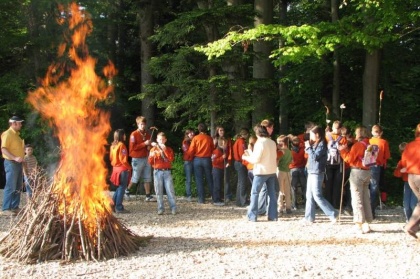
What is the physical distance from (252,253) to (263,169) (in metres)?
3.19

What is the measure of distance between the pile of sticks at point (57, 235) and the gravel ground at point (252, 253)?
0.19 meters

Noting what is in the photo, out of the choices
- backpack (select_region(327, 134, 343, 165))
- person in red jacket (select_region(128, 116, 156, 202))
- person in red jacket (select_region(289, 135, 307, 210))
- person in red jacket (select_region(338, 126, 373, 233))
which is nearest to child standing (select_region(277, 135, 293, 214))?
person in red jacket (select_region(289, 135, 307, 210))

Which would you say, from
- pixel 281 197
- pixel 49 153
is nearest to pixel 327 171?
pixel 281 197

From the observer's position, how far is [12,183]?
11375 millimetres

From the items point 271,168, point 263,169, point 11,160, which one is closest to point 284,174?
point 271,168

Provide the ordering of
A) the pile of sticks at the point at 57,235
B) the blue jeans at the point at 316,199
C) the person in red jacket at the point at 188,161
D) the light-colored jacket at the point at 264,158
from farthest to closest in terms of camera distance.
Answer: the person in red jacket at the point at 188,161, the light-colored jacket at the point at 264,158, the blue jeans at the point at 316,199, the pile of sticks at the point at 57,235

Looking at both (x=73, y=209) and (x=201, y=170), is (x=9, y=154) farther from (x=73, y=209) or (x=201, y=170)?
(x=201, y=170)

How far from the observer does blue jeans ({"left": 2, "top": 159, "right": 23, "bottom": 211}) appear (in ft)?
37.4

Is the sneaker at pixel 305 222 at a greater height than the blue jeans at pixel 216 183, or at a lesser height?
lesser

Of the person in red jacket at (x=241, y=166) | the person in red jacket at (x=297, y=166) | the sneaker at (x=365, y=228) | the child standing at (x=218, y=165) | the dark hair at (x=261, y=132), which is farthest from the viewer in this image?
the child standing at (x=218, y=165)

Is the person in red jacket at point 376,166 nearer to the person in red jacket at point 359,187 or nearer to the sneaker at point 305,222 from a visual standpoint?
the sneaker at point 305,222

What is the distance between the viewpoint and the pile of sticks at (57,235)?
24.4ft

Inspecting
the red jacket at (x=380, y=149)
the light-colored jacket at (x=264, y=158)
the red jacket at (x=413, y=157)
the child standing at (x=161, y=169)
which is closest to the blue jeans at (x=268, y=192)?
the light-colored jacket at (x=264, y=158)

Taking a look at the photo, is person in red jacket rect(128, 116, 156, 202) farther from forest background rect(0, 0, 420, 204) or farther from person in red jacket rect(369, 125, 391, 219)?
person in red jacket rect(369, 125, 391, 219)
